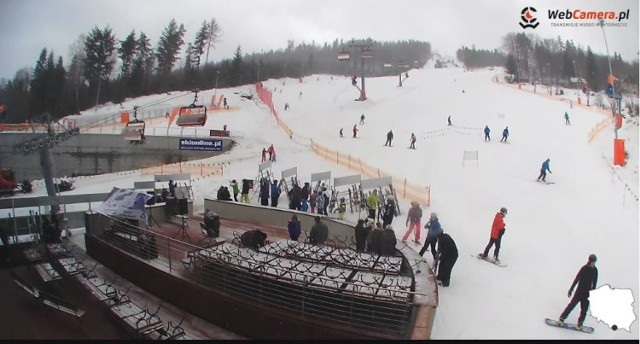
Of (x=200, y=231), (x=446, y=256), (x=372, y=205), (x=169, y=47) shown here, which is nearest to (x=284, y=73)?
(x=169, y=47)

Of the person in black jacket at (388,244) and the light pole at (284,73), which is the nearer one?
the person in black jacket at (388,244)

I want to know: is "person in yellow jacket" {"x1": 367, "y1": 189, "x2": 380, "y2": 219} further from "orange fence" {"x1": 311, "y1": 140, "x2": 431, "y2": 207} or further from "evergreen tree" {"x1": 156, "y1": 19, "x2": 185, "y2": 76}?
"evergreen tree" {"x1": 156, "y1": 19, "x2": 185, "y2": 76}

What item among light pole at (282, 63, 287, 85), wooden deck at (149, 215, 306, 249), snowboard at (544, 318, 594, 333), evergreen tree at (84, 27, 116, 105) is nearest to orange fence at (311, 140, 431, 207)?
wooden deck at (149, 215, 306, 249)

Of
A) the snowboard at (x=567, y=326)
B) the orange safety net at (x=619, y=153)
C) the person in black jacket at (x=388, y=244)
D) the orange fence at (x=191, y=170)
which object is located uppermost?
the orange safety net at (x=619, y=153)

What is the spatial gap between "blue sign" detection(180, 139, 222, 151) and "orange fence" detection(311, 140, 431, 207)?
242 inches

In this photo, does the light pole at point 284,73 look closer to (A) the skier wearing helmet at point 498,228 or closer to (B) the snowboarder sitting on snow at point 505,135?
(B) the snowboarder sitting on snow at point 505,135

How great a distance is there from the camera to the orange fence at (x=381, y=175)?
49.4ft

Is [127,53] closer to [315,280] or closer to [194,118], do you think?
[194,118]

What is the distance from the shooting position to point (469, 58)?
297ft

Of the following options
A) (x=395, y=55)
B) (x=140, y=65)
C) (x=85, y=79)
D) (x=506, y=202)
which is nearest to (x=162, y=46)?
(x=140, y=65)

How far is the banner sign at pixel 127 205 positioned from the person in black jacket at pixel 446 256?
5.94 metres

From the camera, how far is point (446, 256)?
24.1 feet

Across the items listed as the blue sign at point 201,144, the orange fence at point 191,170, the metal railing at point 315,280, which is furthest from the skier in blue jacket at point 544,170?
the blue sign at point 201,144

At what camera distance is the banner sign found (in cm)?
912
